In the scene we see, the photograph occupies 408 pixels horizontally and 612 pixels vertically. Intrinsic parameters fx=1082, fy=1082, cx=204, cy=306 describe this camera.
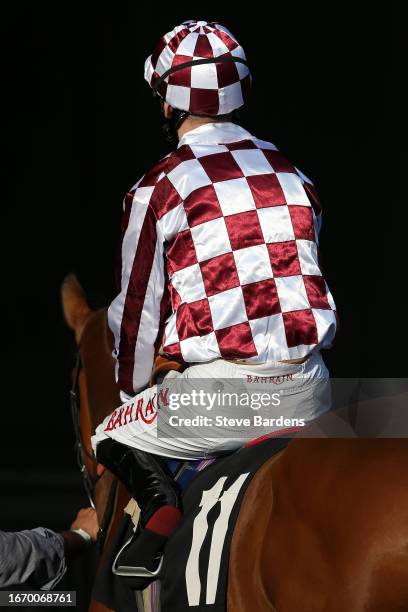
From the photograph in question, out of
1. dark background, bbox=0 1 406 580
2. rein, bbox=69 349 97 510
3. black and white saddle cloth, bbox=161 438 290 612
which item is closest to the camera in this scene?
black and white saddle cloth, bbox=161 438 290 612

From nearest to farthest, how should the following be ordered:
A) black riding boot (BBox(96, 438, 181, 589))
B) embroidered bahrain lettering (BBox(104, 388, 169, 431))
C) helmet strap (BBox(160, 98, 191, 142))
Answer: black riding boot (BBox(96, 438, 181, 589))
embroidered bahrain lettering (BBox(104, 388, 169, 431))
helmet strap (BBox(160, 98, 191, 142))

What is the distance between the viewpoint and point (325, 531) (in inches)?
79.0

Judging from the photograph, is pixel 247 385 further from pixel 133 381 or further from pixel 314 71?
pixel 314 71

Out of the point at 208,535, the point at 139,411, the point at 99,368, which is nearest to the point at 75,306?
the point at 99,368

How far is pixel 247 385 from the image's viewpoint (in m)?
2.50

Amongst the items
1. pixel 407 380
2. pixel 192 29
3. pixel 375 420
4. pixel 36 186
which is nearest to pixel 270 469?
pixel 375 420

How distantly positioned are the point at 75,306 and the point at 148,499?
4.02ft

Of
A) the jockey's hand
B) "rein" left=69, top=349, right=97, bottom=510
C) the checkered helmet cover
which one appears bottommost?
the jockey's hand

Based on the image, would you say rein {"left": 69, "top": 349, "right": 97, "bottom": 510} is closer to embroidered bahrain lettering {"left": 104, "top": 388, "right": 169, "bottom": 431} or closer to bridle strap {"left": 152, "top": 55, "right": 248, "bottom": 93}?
embroidered bahrain lettering {"left": 104, "top": 388, "right": 169, "bottom": 431}

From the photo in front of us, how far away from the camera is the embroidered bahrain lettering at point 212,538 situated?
7.47 ft

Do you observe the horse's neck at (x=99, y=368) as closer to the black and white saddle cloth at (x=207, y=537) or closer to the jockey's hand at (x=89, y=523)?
the jockey's hand at (x=89, y=523)

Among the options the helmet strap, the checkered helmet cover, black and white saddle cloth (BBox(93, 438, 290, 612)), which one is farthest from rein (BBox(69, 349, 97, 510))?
the checkered helmet cover

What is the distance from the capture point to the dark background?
6.01 metres

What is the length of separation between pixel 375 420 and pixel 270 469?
244 mm
